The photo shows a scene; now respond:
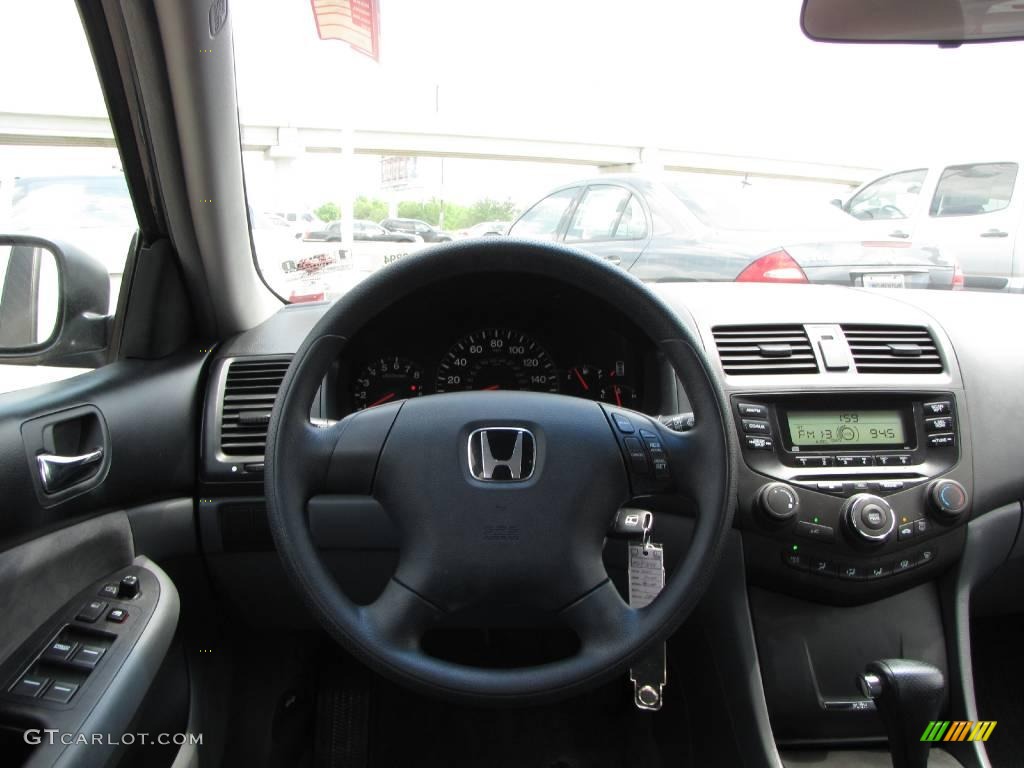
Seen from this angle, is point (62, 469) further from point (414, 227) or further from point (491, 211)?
point (491, 211)

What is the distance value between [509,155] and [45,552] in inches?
97.6

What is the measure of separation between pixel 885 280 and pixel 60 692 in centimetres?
285

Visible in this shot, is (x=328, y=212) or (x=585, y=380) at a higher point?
(x=328, y=212)

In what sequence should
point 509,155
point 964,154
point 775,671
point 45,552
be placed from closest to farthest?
1. point 45,552
2. point 775,671
3. point 509,155
4. point 964,154

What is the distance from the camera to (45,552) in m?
1.59

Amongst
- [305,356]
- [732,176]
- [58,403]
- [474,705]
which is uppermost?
[732,176]

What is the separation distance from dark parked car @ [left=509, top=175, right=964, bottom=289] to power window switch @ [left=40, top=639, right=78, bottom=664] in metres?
1.87

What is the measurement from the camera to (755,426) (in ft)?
6.64

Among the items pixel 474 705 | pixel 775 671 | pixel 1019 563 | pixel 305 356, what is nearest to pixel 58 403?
pixel 305 356

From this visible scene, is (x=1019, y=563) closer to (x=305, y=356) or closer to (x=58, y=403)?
(x=305, y=356)

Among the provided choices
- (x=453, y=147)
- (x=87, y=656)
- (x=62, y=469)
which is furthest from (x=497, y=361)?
(x=453, y=147)

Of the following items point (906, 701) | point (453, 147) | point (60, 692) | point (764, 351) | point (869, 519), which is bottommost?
point (906, 701)

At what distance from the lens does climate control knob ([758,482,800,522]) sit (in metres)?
1.96

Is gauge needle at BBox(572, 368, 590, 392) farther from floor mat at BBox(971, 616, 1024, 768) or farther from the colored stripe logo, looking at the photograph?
floor mat at BBox(971, 616, 1024, 768)
